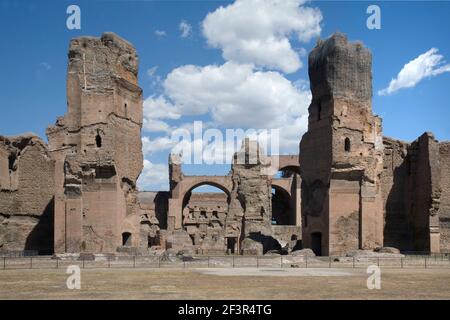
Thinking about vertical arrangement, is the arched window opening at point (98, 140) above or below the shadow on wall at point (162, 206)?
above

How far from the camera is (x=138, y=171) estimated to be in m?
29.2

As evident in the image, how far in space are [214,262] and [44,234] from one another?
12738 mm

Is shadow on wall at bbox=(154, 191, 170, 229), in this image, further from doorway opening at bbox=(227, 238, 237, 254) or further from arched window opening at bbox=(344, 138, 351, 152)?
arched window opening at bbox=(344, 138, 351, 152)

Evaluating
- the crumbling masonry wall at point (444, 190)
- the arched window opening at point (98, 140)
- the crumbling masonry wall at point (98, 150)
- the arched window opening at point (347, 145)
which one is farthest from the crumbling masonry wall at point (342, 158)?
the arched window opening at point (98, 140)

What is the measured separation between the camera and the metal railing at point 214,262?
21.6 m

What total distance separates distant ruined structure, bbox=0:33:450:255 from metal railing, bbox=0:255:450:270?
9.87 feet

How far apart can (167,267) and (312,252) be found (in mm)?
8952

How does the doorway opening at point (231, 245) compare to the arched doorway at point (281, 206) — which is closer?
the doorway opening at point (231, 245)

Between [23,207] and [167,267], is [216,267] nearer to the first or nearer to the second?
[167,267]

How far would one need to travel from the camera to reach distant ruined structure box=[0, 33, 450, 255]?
2686cm

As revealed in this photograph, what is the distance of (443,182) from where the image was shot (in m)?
33.2

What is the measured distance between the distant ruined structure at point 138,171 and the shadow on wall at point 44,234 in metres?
0.06

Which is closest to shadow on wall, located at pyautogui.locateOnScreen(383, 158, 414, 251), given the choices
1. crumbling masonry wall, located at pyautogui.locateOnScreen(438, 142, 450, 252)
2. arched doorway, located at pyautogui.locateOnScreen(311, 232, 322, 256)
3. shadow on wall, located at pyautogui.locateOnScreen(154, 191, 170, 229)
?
crumbling masonry wall, located at pyautogui.locateOnScreen(438, 142, 450, 252)

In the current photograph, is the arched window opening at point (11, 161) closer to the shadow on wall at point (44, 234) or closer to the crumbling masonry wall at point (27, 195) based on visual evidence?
the crumbling masonry wall at point (27, 195)
